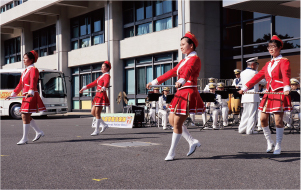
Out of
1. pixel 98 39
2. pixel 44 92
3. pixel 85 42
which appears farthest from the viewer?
pixel 85 42

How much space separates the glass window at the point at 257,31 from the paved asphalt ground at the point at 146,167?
11947 millimetres

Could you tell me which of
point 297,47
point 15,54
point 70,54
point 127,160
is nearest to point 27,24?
point 15,54

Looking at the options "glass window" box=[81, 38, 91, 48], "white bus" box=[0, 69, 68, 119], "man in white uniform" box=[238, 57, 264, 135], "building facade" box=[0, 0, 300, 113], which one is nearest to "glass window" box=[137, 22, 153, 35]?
"building facade" box=[0, 0, 300, 113]

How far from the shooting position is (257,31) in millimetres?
19328

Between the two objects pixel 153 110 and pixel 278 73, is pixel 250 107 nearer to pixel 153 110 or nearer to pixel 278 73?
pixel 278 73

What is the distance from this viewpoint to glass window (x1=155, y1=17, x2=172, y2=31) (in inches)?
872

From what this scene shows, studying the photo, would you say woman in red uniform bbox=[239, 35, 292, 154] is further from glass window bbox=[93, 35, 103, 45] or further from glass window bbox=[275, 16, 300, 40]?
glass window bbox=[93, 35, 103, 45]

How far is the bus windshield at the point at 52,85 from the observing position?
21.2 m

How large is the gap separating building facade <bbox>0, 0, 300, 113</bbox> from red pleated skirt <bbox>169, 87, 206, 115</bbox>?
31.3 feet

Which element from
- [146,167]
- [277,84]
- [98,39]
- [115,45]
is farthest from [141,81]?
[146,167]

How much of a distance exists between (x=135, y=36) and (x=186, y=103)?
18420 millimetres

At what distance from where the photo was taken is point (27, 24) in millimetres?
35906

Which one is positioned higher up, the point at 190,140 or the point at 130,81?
the point at 130,81

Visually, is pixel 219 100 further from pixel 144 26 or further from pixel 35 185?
pixel 144 26
